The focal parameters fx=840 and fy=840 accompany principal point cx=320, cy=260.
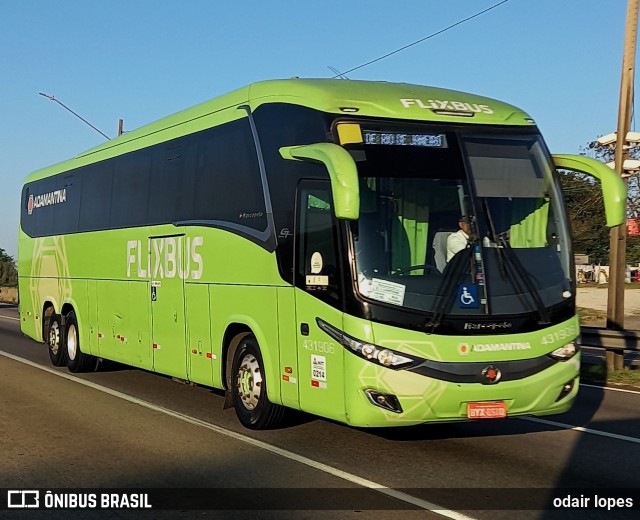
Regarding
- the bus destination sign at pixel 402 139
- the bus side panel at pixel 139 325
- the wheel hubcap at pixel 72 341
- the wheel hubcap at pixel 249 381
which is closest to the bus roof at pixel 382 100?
the bus destination sign at pixel 402 139

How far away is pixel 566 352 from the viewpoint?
7.92m

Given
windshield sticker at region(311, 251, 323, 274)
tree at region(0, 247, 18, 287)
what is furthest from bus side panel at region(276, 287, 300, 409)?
tree at region(0, 247, 18, 287)

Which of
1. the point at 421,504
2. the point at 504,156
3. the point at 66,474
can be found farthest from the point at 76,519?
the point at 504,156

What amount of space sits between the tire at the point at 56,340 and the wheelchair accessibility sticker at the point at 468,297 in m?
10.1

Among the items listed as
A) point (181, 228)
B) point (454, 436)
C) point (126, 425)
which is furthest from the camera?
point (181, 228)

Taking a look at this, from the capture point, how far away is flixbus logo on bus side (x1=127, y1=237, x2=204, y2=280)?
1064 centimetres

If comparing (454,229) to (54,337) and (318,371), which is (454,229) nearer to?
(318,371)

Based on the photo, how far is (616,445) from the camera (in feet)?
28.2

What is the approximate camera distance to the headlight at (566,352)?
7836 mm

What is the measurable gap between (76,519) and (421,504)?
2578 mm

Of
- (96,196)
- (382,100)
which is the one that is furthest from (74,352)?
(382,100)

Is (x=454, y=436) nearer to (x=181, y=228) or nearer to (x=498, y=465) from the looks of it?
(x=498, y=465)

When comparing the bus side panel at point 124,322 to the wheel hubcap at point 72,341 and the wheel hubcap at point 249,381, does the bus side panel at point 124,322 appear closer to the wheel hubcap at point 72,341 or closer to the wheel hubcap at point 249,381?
the wheel hubcap at point 72,341

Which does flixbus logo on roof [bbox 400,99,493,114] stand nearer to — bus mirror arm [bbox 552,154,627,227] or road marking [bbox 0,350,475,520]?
bus mirror arm [bbox 552,154,627,227]
